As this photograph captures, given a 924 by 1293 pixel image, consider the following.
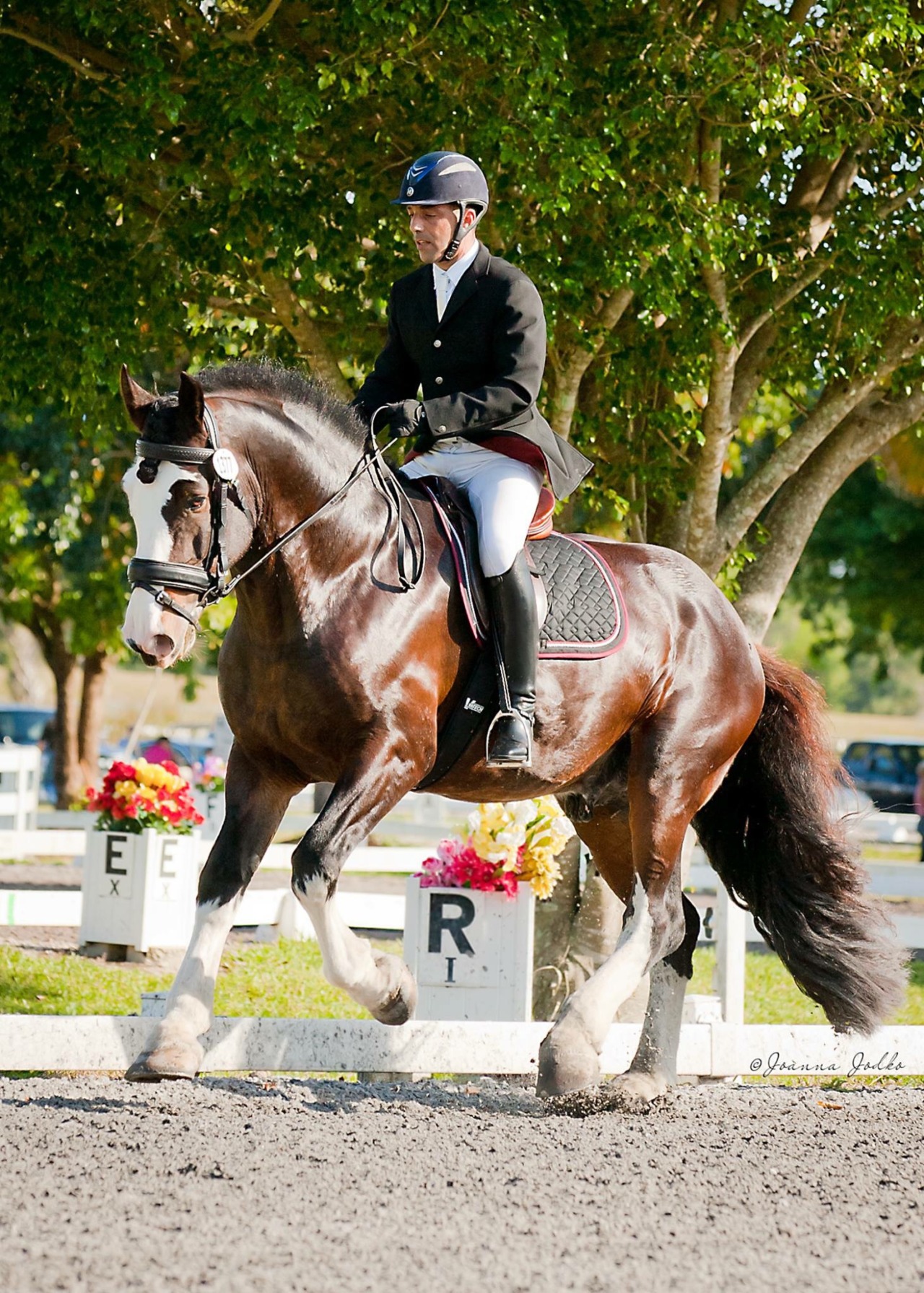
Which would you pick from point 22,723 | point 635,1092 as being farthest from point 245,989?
point 22,723

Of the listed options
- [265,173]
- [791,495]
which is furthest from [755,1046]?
[265,173]

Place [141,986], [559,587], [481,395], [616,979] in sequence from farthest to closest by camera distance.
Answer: [141,986]
[559,587]
[616,979]
[481,395]

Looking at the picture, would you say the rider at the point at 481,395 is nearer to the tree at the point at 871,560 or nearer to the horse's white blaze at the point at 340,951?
the horse's white blaze at the point at 340,951

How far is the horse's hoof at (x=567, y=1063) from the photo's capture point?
5242 mm

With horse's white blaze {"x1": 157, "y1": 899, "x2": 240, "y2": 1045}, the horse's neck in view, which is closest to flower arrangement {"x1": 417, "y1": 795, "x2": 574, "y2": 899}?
horse's white blaze {"x1": 157, "y1": 899, "x2": 240, "y2": 1045}

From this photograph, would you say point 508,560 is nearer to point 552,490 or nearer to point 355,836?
point 552,490

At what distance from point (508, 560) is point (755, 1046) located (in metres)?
2.68

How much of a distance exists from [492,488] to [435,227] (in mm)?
980

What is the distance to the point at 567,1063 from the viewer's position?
5.26 m

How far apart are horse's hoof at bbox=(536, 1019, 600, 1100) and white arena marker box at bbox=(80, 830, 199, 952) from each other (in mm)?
6127

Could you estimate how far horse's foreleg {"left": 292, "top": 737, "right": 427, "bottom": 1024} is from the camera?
Result: 4.85 meters

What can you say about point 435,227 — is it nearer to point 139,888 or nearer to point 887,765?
Result: point 139,888

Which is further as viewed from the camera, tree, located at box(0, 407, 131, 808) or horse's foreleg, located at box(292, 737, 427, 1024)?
tree, located at box(0, 407, 131, 808)

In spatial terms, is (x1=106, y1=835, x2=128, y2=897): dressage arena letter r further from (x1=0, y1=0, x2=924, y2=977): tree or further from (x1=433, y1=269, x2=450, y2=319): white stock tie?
(x1=433, y1=269, x2=450, y2=319): white stock tie
